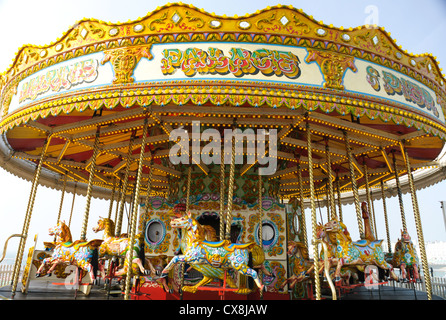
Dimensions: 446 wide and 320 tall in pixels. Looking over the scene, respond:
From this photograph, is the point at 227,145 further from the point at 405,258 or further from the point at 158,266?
the point at 405,258

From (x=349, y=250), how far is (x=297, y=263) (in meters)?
1.37

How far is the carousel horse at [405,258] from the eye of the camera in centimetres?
699

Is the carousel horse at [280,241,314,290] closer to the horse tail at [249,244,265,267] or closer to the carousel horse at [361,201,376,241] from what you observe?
the horse tail at [249,244,265,267]

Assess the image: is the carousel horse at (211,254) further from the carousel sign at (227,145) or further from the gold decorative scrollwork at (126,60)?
the gold decorative scrollwork at (126,60)

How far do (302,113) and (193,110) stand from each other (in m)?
1.83

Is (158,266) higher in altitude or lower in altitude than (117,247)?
lower

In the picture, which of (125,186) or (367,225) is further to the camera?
(125,186)

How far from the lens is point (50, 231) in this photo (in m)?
6.50

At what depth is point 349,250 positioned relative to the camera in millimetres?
5816

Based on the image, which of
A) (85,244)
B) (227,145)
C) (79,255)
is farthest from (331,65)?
(79,255)

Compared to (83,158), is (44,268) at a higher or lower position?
lower

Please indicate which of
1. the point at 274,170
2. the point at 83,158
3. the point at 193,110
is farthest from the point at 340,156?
the point at 83,158

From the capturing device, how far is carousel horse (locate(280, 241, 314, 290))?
655 centimetres
